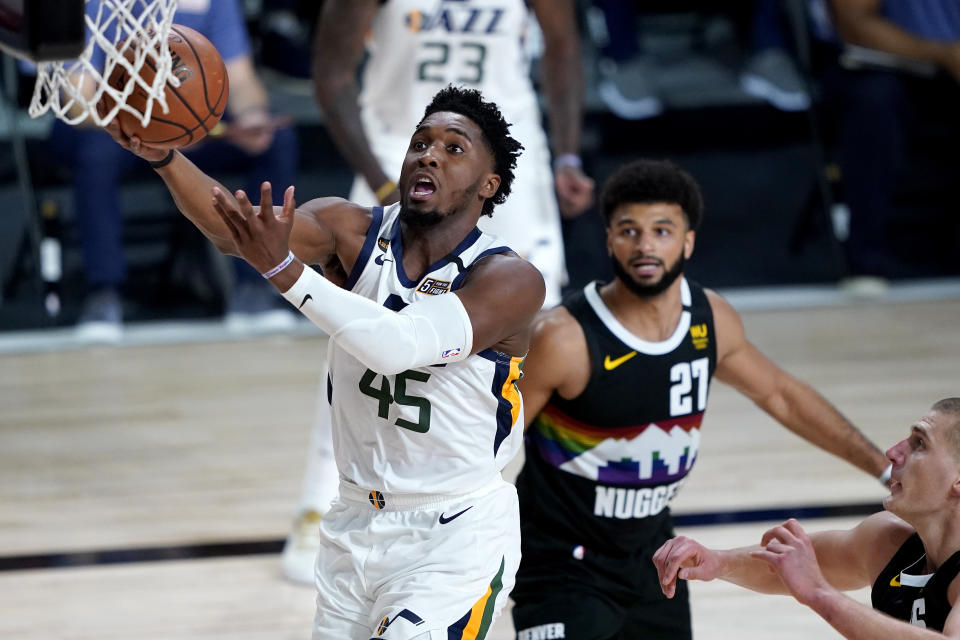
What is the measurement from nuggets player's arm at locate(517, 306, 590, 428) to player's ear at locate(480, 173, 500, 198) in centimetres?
57

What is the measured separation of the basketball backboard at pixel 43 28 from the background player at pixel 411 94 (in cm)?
204

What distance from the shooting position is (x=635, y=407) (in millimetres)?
3814

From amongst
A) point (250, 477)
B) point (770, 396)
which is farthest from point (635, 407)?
point (250, 477)

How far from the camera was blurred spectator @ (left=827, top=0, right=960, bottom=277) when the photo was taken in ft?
27.8

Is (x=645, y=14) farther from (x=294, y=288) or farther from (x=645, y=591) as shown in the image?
(x=294, y=288)

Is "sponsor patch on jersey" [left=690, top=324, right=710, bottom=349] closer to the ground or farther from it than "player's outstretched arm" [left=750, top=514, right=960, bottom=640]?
farther from it

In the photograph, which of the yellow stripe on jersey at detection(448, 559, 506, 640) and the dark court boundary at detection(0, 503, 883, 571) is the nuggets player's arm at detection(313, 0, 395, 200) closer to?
the dark court boundary at detection(0, 503, 883, 571)

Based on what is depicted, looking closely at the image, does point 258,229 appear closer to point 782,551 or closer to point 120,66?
point 120,66

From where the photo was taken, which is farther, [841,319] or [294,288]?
[841,319]

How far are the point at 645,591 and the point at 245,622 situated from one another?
4.54ft

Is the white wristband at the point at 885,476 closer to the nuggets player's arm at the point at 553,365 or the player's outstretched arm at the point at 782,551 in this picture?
the player's outstretched arm at the point at 782,551

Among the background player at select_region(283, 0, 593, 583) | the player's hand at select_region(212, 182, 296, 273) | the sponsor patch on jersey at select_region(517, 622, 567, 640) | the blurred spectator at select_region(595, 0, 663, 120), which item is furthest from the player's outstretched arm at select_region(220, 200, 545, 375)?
the blurred spectator at select_region(595, 0, 663, 120)

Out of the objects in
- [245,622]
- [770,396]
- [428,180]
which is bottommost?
[245,622]

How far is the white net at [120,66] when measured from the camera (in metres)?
2.95
